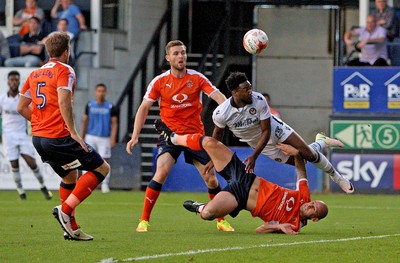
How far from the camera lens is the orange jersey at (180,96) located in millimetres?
14039

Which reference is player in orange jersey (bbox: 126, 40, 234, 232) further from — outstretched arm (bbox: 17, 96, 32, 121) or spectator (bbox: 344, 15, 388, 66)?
spectator (bbox: 344, 15, 388, 66)

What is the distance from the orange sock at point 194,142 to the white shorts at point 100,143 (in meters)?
11.2

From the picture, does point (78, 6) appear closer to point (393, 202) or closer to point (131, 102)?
point (131, 102)

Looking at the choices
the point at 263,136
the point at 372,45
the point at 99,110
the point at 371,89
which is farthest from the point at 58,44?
the point at 372,45

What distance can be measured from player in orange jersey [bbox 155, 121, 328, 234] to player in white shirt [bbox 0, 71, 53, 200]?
357 inches

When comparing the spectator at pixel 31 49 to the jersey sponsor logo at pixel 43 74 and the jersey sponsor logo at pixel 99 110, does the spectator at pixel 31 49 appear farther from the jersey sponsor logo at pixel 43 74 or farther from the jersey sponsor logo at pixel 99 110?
the jersey sponsor logo at pixel 43 74

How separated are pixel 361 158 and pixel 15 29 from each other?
9608 millimetres

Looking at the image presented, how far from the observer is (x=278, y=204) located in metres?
12.7

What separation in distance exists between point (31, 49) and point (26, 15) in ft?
5.50

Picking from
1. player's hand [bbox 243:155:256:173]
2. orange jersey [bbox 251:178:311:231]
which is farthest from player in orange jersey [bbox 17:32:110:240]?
orange jersey [bbox 251:178:311:231]

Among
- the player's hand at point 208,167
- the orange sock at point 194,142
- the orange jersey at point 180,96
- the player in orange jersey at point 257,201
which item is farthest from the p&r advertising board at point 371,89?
the player in orange jersey at point 257,201

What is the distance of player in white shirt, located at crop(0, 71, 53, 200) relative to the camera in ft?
70.6

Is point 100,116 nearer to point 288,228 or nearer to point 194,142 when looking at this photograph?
point 194,142

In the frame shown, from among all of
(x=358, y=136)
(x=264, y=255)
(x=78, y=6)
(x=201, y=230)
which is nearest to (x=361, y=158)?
(x=358, y=136)
